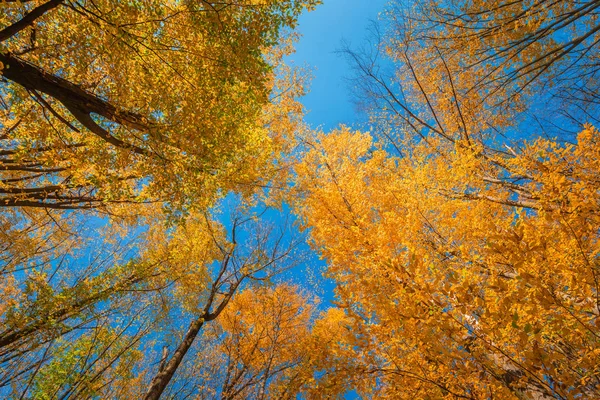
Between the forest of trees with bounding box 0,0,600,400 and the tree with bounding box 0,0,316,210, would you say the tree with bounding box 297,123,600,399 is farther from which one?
the tree with bounding box 0,0,316,210

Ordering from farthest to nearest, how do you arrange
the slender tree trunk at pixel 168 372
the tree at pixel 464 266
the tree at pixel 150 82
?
the slender tree trunk at pixel 168 372
the tree at pixel 150 82
the tree at pixel 464 266

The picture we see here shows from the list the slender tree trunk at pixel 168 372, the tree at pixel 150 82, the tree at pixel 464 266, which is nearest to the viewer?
the tree at pixel 464 266

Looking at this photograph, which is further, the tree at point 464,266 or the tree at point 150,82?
the tree at point 150,82

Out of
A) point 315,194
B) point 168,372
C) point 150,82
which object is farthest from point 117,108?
point 168,372

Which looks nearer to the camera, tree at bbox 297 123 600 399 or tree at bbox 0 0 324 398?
tree at bbox 297 123 600 399

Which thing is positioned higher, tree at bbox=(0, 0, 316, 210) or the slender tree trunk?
tree at bbox=(0, 0, 316, 210)

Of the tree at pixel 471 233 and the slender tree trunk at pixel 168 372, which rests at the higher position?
the tree at pixel 471 233

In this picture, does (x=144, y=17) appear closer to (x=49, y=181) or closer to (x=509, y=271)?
(x=49, y=181)

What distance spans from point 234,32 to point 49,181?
167 inches

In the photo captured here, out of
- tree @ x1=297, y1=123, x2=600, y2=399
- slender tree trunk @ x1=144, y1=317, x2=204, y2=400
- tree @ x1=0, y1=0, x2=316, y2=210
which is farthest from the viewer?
slender tree trunk @ x1=144, y1=317, x2=204, y2=400

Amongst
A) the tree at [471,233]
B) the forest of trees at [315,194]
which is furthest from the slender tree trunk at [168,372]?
the tree at [471,233]

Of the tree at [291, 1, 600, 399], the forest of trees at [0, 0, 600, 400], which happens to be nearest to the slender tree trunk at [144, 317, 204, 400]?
the forest of trees at [0, 0, 600, 400]

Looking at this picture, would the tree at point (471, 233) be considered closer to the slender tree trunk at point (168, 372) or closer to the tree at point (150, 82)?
the tree at point (150, 82)

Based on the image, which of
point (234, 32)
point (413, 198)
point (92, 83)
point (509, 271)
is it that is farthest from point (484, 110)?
point (92, 83)
